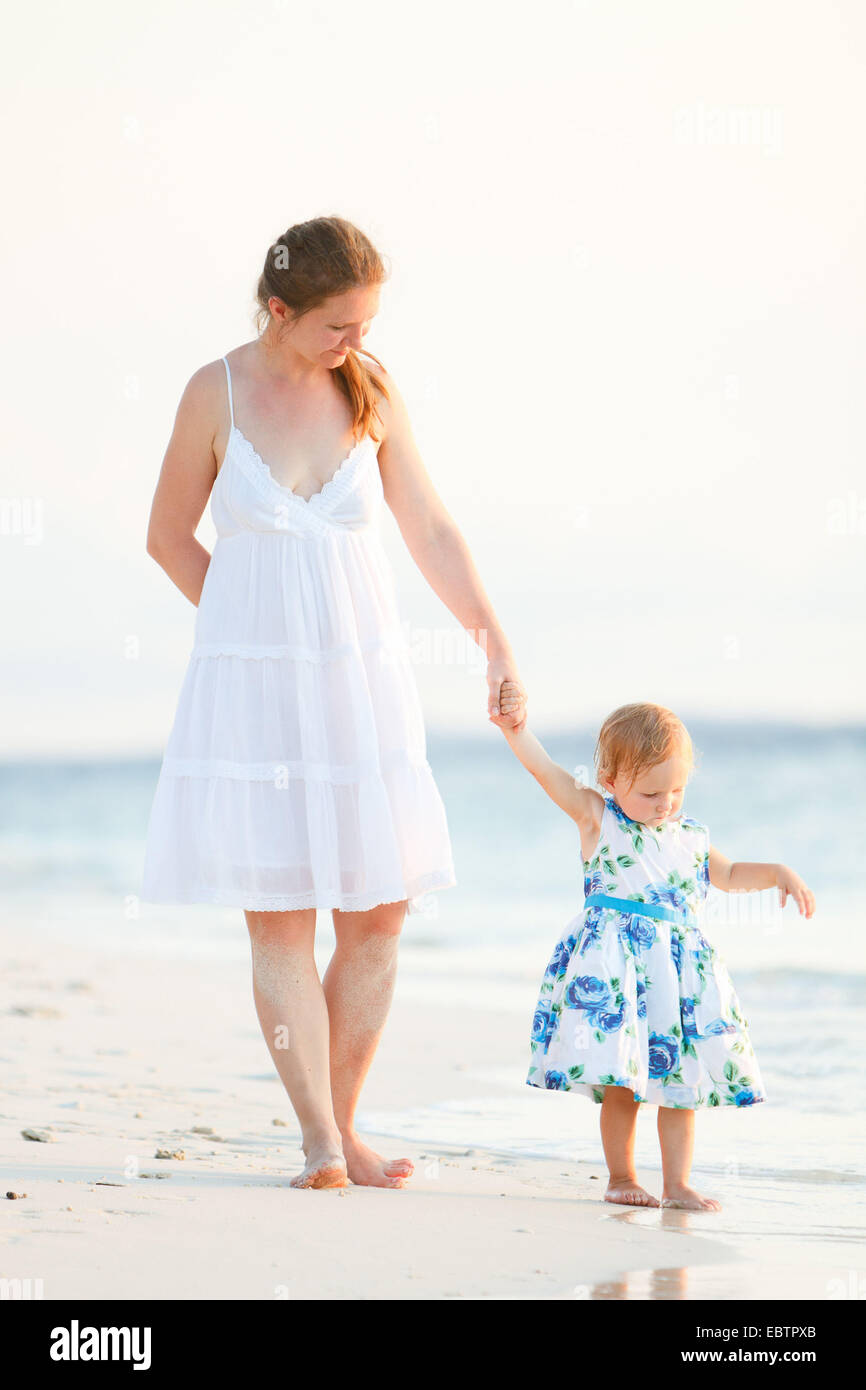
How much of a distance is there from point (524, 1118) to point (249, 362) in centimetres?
218

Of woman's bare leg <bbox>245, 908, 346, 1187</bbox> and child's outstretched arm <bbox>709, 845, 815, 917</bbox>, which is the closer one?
woman's bare leg <bbox>245, 908, 346, 1187</bbox>

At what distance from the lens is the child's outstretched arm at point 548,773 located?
326cm

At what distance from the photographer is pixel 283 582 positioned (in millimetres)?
3064

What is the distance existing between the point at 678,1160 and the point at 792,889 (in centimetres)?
62

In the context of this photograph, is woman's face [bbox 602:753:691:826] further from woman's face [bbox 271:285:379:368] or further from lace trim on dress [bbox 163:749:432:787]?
woman's face [bbox 271:285:379:368]

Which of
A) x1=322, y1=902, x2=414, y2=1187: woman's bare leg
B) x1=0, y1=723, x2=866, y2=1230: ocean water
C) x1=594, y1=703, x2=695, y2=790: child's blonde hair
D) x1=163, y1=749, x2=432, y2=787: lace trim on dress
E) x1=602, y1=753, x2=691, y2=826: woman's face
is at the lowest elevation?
x1=0, y1=723, x2=866, y2=1230: ocean water

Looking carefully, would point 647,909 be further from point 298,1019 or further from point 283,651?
point 283,651

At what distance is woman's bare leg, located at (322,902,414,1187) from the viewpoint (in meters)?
3.20

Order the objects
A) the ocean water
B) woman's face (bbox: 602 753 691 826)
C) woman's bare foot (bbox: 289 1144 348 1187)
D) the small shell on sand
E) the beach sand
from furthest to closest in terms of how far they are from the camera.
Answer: the small shell on sand
the ocean water
woman's face (bbox: 602 753 691 826)
woman's bare foot (bbox: 289 1144 348 1187)
the beach sand

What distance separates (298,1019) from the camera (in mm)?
3021

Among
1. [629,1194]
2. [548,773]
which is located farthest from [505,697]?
[629,1194]

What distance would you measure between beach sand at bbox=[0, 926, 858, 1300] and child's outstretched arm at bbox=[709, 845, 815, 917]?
26.7 inches

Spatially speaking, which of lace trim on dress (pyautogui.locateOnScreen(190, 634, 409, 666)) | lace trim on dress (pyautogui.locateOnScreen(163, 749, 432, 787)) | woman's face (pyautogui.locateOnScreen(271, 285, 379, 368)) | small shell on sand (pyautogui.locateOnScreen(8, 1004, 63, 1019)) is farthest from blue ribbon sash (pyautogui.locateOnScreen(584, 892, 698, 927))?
small shell on sand (pyautogui.locateOnScreen(8, 1004, 63, 1019))
